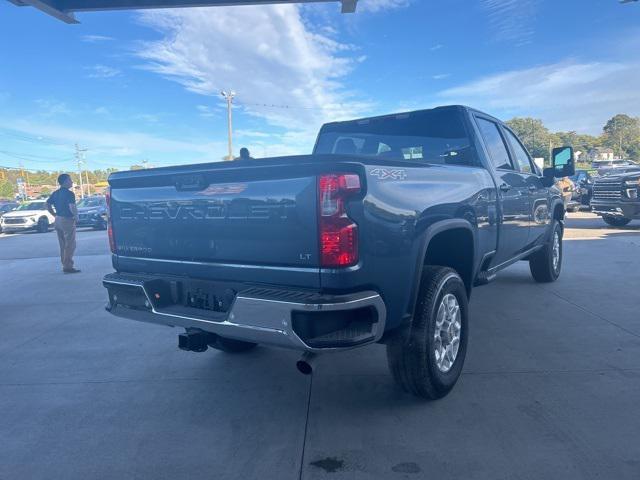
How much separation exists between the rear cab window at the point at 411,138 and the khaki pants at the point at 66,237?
5.98 meters

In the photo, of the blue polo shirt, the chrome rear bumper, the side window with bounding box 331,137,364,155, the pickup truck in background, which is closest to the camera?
the chrome rear bumper

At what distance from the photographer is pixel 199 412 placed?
340cm

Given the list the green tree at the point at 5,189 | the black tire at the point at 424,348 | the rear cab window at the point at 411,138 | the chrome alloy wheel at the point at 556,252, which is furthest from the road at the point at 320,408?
the green tree at the point at 5,189

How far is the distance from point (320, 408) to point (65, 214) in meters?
7.51

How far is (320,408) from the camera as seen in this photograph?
3.41 metres

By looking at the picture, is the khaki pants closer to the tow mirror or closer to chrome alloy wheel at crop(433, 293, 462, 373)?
chrome alloy wheel at crop(433, 293, 462, 373)

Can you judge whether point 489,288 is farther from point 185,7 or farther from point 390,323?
point 185,7

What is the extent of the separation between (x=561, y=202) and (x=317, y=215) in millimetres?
5410

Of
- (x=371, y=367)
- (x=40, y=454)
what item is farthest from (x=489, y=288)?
(x=40, y=454)

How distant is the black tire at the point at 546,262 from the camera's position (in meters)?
6.59

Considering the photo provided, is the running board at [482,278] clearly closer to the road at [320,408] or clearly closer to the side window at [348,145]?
the road at [320,408]

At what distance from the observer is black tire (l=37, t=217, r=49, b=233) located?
74.1 ft

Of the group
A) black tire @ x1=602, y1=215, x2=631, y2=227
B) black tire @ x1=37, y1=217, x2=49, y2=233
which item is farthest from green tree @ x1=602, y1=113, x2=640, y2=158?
black tire @ x1=37, y1=217, x2=49, y2=233

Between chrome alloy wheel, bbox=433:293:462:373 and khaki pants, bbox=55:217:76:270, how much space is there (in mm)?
7764
